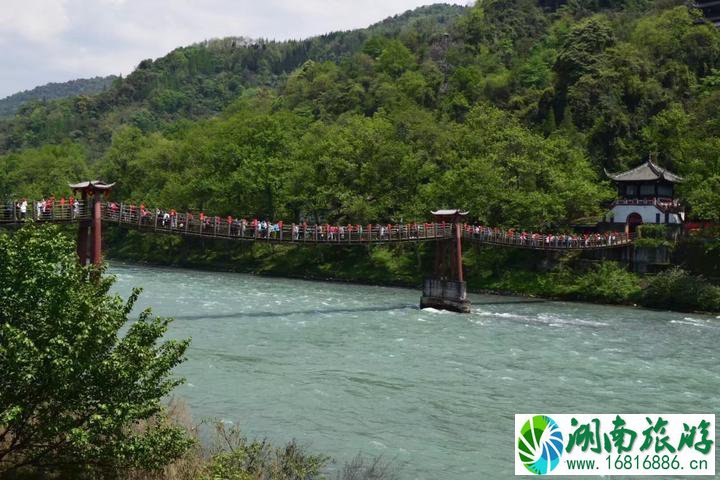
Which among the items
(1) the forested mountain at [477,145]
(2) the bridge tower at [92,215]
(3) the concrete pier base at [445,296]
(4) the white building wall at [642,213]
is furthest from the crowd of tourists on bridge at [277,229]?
(1) the forested mountain at [477,145]

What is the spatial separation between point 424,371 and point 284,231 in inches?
908

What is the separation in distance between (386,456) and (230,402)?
6.58 metres

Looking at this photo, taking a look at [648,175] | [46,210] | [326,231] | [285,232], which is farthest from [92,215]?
[648,175]

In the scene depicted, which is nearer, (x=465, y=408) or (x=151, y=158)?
(x=465, y=408)

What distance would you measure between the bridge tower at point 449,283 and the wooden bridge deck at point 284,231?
1.89 ft

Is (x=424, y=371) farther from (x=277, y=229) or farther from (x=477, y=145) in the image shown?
(x=477, y=145)

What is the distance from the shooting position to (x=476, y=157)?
74188 mm

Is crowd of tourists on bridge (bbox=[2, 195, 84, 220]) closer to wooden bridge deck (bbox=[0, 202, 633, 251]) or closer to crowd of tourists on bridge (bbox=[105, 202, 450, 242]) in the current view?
wooden bridge deck (bbox=[0, 202, 633, 251])

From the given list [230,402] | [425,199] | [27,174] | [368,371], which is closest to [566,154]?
[425,199]

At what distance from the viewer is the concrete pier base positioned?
4984cm

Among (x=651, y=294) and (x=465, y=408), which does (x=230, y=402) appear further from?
(x=651, y=294)

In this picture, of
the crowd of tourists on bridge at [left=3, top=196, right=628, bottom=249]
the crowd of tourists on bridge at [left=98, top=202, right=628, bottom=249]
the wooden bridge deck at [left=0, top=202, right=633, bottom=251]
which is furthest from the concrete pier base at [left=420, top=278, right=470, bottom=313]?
the crowd of tourists on bridge at [left=98, top=202, right=628, bottom=249]

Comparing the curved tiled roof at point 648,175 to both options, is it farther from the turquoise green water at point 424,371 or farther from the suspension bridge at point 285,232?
the turquoise green water at point 424,371

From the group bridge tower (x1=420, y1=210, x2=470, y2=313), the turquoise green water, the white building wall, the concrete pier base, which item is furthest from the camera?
the white building wall
